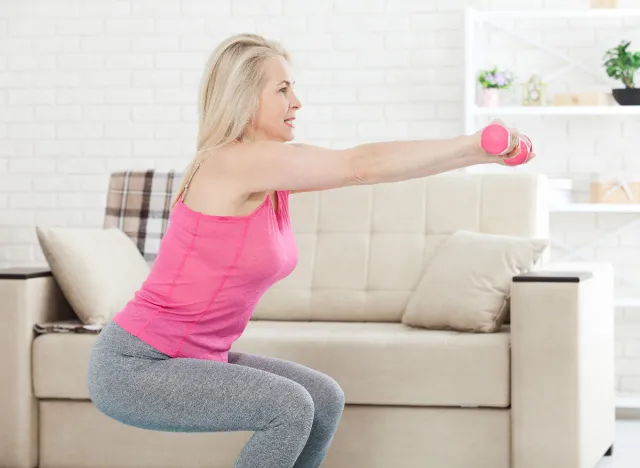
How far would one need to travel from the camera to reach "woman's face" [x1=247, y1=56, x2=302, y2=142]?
2236 millimetres

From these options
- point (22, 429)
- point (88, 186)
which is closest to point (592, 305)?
point (22, 429)

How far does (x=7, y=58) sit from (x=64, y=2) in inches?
15.3

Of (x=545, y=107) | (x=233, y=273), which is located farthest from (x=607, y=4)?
(x=233, y=273)

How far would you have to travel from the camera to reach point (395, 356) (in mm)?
3080

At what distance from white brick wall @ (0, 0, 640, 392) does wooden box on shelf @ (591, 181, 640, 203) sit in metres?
0.25

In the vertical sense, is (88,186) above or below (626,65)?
below

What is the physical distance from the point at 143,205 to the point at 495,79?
1615 millimetres

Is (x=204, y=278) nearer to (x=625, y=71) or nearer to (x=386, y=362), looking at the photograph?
(x=386, y=362)

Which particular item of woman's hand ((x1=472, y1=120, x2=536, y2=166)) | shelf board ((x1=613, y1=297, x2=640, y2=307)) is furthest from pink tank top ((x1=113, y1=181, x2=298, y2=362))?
shelf board ((x1=613, y1=297, x2=640, y2=307))

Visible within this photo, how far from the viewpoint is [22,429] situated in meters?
3.26

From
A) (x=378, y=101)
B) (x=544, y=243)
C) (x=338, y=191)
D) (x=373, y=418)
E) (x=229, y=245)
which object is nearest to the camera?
(x=229, y=245)

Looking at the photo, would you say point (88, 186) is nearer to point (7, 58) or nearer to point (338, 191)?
point (7, 58)

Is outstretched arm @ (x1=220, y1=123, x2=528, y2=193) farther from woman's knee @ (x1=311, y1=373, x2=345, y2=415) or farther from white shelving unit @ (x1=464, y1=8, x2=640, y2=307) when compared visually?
white shelving unit @ (x1=464, y1=8, x2=640, y2=307)

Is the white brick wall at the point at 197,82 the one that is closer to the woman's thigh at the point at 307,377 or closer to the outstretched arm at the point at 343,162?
the woman's thigh at the point at 307,377
